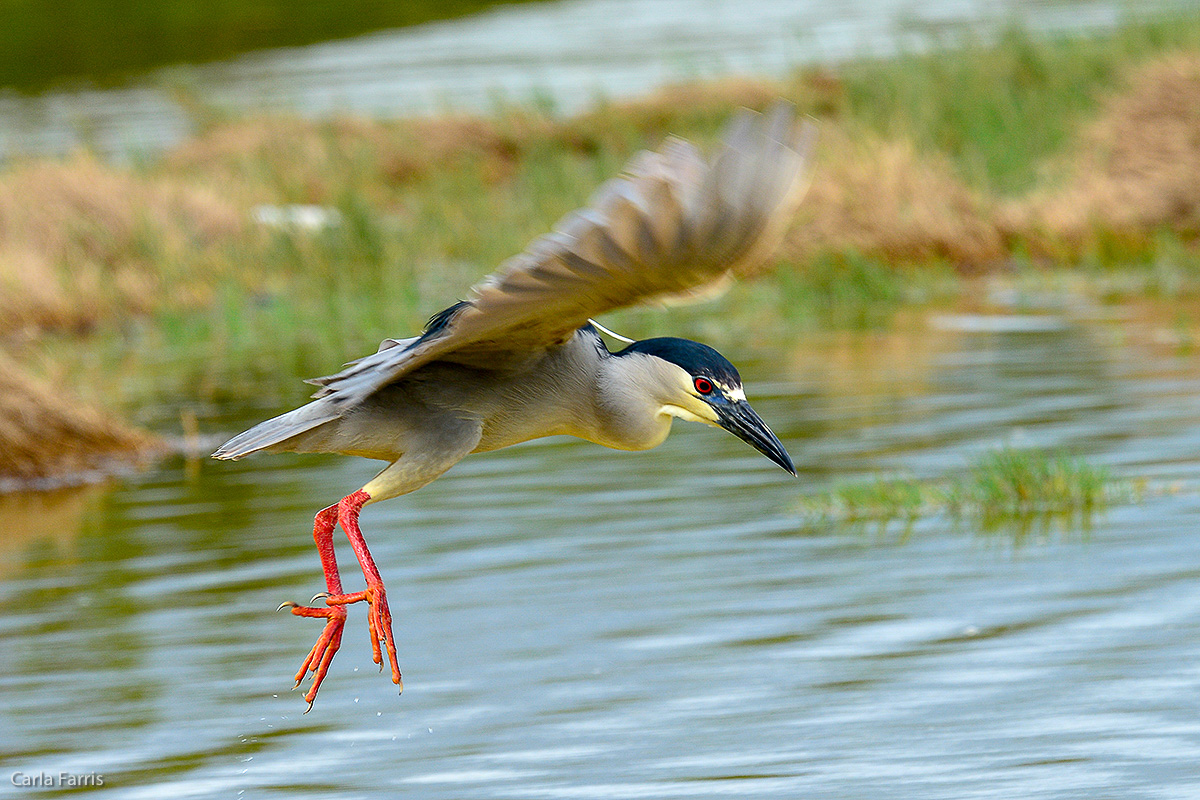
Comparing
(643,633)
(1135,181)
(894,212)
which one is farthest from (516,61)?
(643,633)

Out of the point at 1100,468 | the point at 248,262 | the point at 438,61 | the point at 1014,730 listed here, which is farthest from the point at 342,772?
the point at 438,61

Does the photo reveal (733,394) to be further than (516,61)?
No

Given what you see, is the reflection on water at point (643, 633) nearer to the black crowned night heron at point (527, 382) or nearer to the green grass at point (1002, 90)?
the black crowned night heron at point (527, 382)

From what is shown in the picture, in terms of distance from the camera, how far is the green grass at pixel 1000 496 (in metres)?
9.12

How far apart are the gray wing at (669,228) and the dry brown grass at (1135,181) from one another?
1300 cm

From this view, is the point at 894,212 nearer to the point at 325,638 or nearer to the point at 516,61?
the point at 325,638

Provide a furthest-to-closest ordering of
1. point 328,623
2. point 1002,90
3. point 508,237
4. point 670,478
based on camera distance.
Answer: point 1002,90 < point 508,237 < point 670,478 < point 328,623

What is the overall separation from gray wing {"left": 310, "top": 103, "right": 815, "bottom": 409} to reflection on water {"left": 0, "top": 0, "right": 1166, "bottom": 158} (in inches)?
810

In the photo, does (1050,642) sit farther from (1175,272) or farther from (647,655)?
(1175,272)

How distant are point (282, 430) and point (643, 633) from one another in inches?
103

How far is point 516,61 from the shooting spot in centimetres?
3659

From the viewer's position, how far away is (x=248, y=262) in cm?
1920

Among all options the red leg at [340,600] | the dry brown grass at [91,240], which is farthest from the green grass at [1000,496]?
the dry brown grass at [91,240]

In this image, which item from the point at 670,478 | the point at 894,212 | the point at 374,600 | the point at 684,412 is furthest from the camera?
the point at 894,212
